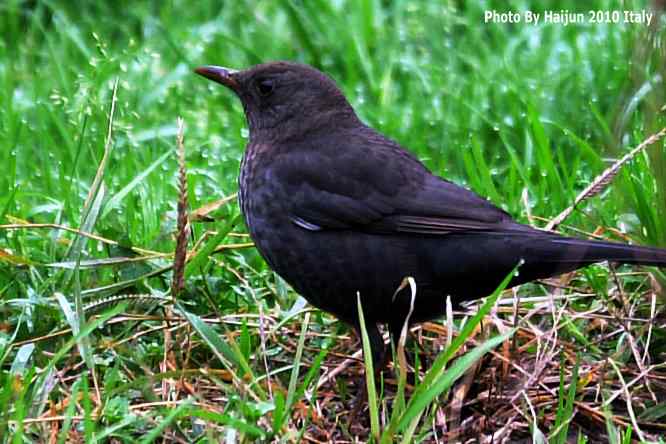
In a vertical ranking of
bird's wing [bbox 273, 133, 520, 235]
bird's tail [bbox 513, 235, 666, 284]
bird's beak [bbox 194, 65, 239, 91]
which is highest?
bird's beak [bbox 194, 65, 239, 91]

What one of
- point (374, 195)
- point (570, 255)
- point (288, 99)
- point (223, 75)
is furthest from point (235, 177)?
point (570, 255)

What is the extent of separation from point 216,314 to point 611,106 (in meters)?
2.51

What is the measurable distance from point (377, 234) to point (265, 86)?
850 millimetres

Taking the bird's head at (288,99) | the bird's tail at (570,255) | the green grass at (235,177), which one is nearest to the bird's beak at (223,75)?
the bird's head at (288,99)

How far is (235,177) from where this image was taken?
591cm

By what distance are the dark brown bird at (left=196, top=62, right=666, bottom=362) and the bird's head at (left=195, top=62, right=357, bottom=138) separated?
171 mm

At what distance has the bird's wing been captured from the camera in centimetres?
427

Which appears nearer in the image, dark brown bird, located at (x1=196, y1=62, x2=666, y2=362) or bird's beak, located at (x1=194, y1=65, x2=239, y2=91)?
dark brown bird, located at (x1=196, y1=62, x2=666, y2=362)

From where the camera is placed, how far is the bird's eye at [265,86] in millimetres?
4855

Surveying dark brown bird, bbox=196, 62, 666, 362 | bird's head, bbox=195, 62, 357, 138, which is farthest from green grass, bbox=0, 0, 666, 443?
bird's head, bbox=195, 62, 357, 138

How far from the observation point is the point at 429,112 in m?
6.37

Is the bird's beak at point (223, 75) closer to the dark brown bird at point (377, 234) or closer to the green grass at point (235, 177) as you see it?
the green grass at point (235, 177)

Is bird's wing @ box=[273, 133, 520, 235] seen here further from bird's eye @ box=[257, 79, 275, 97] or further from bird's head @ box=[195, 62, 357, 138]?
bird's eye @ box=[257, 79, 275, 97]

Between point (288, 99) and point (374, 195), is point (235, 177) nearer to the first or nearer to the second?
point (288, 99)
